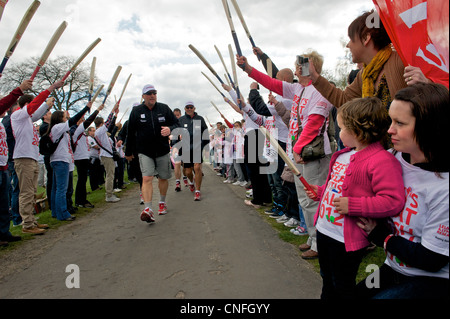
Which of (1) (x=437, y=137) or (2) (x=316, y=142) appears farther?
(2) (x=316, y=142)

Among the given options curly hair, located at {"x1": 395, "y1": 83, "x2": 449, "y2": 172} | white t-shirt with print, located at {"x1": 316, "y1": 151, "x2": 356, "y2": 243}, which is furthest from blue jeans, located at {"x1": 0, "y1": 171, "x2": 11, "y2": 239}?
curly hair, located at {"x1": 395, "y1": 83, "x2": 449, "y2": 172}

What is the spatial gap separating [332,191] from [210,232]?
302 centimetres

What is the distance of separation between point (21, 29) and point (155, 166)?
3.21m

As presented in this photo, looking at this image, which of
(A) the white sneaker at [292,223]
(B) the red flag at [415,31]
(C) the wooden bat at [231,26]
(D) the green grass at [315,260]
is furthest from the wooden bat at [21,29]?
(A) the white sneaker at [292,223]

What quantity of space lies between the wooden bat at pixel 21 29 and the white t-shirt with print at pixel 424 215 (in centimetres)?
413

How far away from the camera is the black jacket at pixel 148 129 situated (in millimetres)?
5793

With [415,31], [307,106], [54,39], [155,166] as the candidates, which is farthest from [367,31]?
[155,166]

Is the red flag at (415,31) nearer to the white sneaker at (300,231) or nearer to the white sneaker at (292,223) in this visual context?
the white sneaker at (300,231)

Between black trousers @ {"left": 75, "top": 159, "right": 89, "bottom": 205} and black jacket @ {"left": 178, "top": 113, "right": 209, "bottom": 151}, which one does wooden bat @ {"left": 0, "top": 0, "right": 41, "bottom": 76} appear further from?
black jacket @ {"left": 178, "top": 113, "right": 209, "bottom": 151}

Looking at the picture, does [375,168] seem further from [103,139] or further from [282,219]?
[103,139]

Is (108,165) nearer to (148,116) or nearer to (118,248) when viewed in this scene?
(148,116)

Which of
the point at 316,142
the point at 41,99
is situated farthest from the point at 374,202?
the point at 41,99

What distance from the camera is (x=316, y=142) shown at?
3.19 metres
